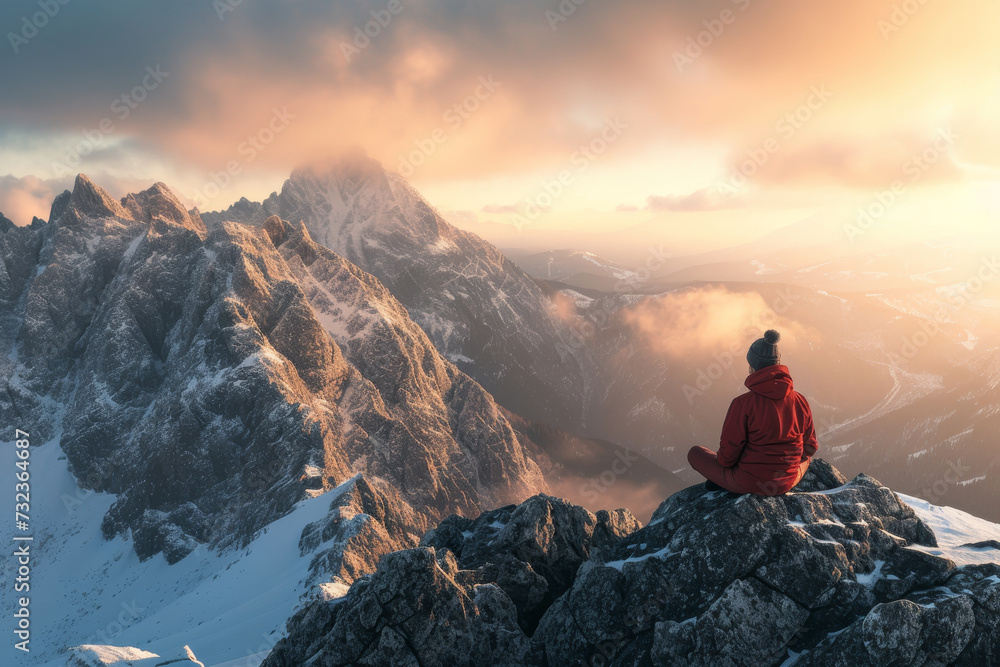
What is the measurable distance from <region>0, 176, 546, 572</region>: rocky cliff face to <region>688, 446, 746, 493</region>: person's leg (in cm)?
5018

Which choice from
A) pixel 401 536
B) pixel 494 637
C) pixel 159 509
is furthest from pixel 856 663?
pixel 159 509

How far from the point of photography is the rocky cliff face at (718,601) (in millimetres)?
13125

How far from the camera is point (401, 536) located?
2741 inches

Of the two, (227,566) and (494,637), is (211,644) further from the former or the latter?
(494,637)

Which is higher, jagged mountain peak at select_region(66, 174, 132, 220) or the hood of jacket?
jagged mountain peak at select_region(66, 174, 132, 220)

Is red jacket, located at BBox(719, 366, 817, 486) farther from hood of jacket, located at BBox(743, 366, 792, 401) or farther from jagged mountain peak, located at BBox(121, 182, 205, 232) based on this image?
jagged mountain peak, located at BBox(121, 182, 205, 232)

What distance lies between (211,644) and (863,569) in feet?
168

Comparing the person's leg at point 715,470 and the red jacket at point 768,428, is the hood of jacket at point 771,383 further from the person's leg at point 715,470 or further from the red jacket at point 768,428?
the person's leg at point 715,470

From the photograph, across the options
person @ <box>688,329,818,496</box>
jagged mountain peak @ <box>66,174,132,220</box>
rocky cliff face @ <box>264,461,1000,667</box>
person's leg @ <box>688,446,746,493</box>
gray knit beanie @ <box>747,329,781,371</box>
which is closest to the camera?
rocky cliff face @ <box>264,461,1000,667</box>

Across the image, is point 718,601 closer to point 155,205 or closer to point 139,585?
point 139,585

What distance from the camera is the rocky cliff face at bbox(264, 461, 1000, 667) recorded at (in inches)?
517

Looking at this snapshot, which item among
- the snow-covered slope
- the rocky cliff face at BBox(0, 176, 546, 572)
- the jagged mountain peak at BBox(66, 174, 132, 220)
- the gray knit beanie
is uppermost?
the jagged mountain peak at BBox(66, 174, 132, 220)

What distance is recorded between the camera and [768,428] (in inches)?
572

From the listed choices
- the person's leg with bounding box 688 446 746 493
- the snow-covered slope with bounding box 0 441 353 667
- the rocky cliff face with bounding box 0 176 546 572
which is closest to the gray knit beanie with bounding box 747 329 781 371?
the person's leg with bounding box 688 446 746 493
